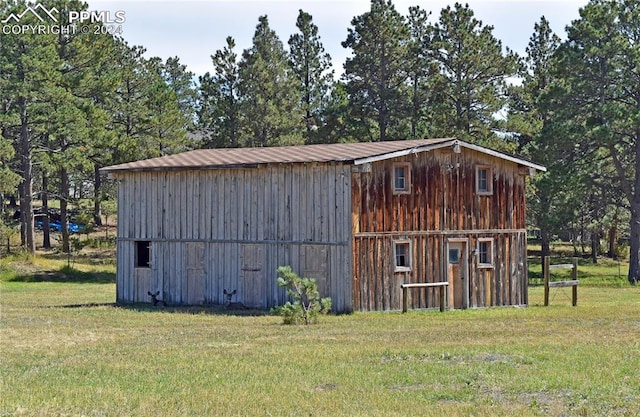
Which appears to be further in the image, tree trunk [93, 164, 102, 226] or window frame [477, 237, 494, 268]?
tree trunk [93, 164, 102, 226]

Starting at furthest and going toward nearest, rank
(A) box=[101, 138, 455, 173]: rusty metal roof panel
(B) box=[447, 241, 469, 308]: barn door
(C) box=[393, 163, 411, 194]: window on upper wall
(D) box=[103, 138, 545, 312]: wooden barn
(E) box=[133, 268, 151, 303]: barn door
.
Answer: (E) box=[133, 268, 151, 303]: barn door
(B) box=[447, 241, 469, 308]: barn door
(C) box=[393, 163, 411, 194]: window on upper wall
(A) box=[101, 138, 455, 173]: rusty metal roof panel
(D) box=[103, 138, 545, 312]: wooden barn

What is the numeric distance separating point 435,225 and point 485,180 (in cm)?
287

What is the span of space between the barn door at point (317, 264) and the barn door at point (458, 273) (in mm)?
4481

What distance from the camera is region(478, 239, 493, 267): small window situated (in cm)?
3350

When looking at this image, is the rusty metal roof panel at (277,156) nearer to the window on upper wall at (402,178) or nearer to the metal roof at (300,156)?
the metal roof at (300,156)

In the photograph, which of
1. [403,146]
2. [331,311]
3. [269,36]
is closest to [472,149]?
[403,146]

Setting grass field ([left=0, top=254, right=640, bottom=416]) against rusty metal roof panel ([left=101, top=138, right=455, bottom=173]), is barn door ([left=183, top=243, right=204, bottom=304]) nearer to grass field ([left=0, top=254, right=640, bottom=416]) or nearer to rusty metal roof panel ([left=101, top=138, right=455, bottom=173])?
rusty metal roof panel ([left=101, top=138, right=455, bottom=173])

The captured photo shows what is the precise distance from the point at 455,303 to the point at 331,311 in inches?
185

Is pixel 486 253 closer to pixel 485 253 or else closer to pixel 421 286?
pixel 485 253

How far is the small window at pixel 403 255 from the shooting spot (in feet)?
102

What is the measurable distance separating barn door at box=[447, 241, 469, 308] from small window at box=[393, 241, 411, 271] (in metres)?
1.84

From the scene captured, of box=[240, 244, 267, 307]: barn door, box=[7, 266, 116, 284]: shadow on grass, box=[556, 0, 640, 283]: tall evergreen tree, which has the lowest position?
box=[7, 266, 116, 284]: shadow on grass

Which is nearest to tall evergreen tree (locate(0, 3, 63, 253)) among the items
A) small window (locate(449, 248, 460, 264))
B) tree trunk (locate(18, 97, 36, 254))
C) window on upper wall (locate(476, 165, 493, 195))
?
tree trunk (locate(18, 97, 36, 254))

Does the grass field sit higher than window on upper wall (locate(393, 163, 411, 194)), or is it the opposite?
window on upper wall (locate(393, 163, 411, 194))
